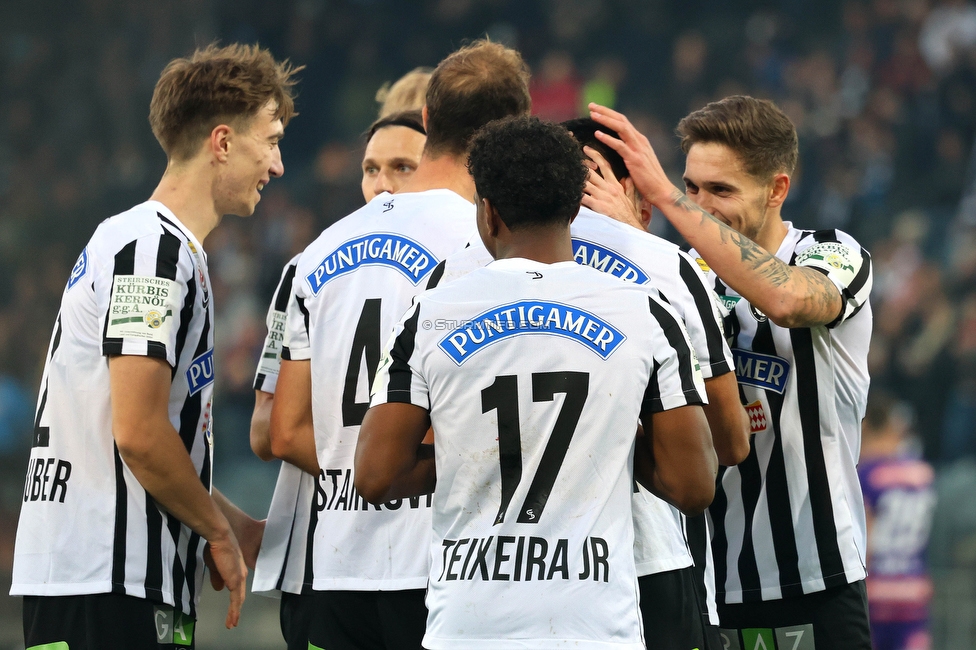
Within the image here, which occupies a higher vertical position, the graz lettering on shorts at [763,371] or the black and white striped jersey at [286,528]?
the graz lettering on shorts at [763,371]

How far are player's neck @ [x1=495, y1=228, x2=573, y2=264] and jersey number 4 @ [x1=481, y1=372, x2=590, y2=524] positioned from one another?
0.28 m

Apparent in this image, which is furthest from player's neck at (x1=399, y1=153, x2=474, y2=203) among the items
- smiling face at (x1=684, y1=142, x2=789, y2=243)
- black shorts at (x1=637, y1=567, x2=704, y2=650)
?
black shorts at (x1=637, y1=567, x2=704, y2=650)

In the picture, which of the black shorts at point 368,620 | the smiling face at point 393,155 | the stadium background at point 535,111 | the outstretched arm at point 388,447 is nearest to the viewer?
the outstretched arm at point 388,447

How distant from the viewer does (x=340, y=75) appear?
12695 millimetres

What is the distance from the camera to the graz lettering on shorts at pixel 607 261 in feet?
9.33

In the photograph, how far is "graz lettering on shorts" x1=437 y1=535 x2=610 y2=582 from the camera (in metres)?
2.34

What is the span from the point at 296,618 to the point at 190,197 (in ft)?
4.30

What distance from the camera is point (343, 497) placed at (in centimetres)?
320

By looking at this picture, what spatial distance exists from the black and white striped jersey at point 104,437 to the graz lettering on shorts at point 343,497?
41 cm

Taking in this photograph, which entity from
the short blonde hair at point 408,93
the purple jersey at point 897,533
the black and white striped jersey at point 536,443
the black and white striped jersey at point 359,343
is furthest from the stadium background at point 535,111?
the black and white striped jersey at point 536,443

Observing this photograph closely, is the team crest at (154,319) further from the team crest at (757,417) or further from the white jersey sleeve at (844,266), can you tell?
the white jersey sleeve at (844,266)

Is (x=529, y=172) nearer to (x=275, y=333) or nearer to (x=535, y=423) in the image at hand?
(x=535, y=423)

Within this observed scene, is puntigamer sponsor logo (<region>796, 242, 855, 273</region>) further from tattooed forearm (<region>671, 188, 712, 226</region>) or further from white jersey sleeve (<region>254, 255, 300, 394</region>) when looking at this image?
white jersey sleeve (<region>254, 255, 300, 394</region>)

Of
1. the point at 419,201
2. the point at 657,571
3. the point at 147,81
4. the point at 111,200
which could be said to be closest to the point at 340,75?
the point at 147,81
